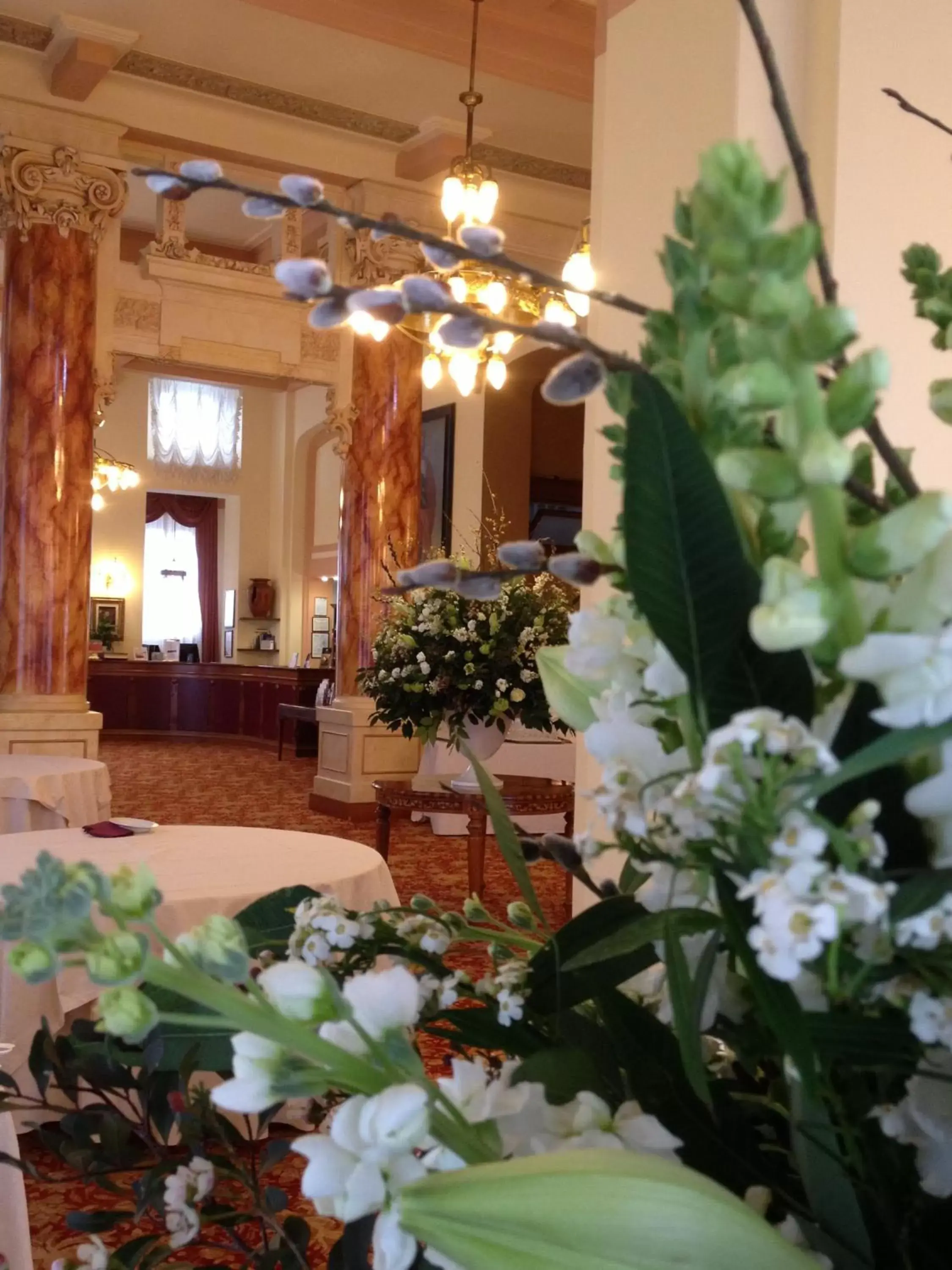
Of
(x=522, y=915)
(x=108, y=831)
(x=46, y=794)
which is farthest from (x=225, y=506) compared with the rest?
(x=522, y=915)

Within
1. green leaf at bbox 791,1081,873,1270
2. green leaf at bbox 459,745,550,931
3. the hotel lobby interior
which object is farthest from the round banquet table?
green leaf at bbox 791,1081,873,1270

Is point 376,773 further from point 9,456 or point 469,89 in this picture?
point 469,89

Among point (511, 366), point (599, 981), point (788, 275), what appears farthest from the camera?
point (511, 366)

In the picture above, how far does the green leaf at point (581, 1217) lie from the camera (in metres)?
0.27

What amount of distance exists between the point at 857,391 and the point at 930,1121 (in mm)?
245

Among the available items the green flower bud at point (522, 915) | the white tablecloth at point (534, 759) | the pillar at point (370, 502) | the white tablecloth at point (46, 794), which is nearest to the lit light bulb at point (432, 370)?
the white tablecloth at point (534, 759)

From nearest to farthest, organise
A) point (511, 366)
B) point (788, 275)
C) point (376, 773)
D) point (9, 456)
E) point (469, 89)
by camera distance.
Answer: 1. point (788, 275)
2. point (469, 89)
3. point (9, 456)
4. point (376, 773)
5. point (511, 366)

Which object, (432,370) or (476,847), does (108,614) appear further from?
(476,847)

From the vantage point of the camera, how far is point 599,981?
1.46 ft

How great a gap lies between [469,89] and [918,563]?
7888 mm

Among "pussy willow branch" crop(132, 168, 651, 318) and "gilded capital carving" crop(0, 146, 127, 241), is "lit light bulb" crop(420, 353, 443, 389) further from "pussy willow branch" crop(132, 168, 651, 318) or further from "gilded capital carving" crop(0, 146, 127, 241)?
"pussy willow branch" crop(132, 168, 651, 318)

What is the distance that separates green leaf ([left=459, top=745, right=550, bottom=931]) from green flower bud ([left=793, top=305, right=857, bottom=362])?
10.7 inches

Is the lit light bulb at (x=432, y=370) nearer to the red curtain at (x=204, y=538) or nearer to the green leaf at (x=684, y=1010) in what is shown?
the green leaf at (x=684, y=1010)

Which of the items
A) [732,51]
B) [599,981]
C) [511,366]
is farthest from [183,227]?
[599,981]
